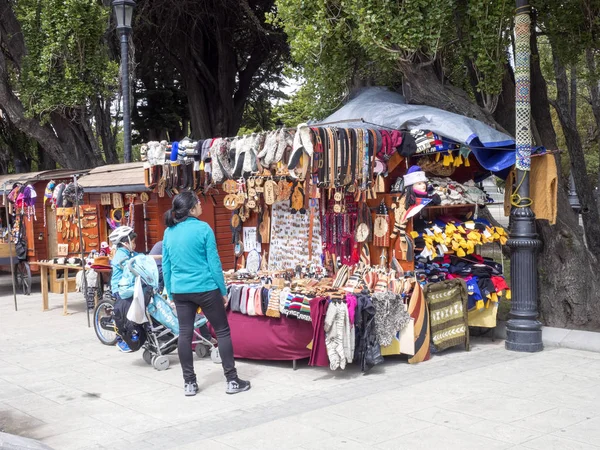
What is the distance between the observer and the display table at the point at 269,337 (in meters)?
7.40

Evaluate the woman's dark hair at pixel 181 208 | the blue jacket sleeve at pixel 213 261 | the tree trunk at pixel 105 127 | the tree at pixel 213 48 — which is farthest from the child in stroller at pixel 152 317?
the tree at pixel 213 48

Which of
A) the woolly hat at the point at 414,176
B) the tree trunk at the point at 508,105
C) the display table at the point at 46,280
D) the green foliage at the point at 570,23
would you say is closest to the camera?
the woolly hat at the point at 414,176

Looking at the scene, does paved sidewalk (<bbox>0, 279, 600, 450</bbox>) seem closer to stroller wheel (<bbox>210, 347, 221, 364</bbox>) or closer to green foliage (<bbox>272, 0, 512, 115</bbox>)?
stroller wheel (<bbox>210, 347, 221, 364</bbox>)

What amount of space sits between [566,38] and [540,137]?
4.98 ft

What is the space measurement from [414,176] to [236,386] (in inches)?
113

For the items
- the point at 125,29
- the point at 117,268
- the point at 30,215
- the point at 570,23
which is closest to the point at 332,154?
the point at 117,268

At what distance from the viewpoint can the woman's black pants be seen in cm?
650

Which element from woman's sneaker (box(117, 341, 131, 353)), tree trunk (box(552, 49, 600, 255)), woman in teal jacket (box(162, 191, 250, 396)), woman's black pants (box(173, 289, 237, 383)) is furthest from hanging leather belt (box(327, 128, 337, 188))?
tree trunk (box(552, 49, 600, 255))

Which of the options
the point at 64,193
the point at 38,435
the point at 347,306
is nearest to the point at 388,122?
the point at 347,306

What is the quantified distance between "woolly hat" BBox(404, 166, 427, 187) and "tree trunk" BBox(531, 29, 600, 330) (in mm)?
2209

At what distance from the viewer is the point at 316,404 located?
6.24 m

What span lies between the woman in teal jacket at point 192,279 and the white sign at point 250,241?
255 cm

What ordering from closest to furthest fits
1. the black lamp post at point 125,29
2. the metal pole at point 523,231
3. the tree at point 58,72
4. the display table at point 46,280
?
1. the metal pole at point 523,231
2. the display table at point 46,280
3. the black lamp post at point 125,29
4. the tree at point 58,72

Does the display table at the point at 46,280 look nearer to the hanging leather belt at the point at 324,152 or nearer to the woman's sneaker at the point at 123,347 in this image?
the woman's sneaker at the point at 123,347
